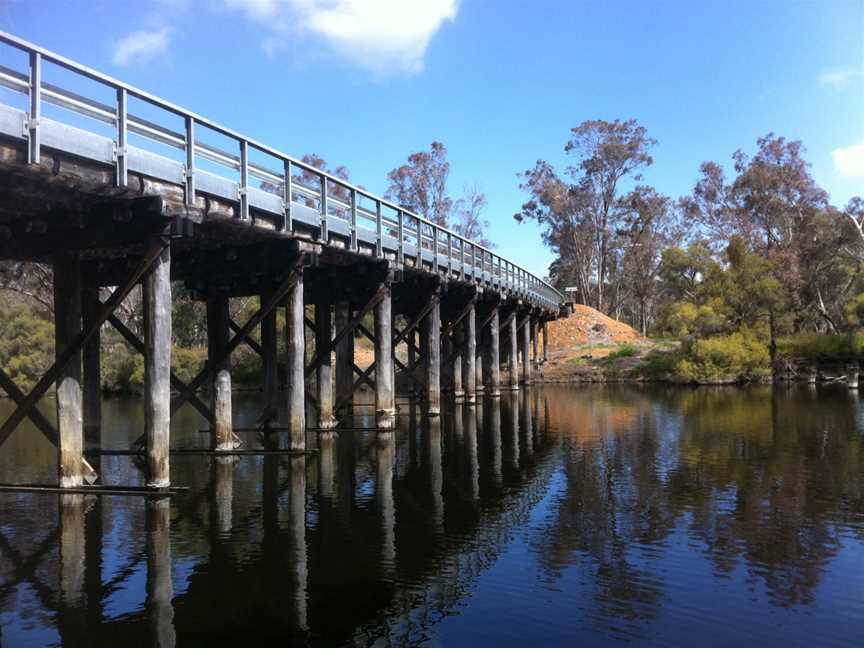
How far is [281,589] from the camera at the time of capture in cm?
700

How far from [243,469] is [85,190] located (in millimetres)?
5951

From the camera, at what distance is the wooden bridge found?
9477mm

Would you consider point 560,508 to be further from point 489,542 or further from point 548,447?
point 548,447

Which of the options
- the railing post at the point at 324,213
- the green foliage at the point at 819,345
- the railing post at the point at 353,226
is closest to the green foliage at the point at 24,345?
the railing post at the point at 353,226

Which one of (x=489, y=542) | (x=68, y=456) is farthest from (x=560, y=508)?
(x=68, y=456)

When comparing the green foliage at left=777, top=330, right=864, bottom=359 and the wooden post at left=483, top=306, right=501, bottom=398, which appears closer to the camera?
the wooden post at left=483, top=306, right=501, bottom=398

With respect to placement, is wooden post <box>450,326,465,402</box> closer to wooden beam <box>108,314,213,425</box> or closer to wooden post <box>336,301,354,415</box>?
wooden post <box>336,301,354,415</box>

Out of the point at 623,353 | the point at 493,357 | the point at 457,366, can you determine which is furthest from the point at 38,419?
the point at 623,353

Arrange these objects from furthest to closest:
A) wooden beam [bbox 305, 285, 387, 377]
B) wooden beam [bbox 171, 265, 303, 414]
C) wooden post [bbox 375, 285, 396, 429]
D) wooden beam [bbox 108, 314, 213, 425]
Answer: wooden post [bbox 375, 285, 396, 429] → wooden beam [bbox 305, 285, 387, 377] → wooden beam [bbox 171, 265, 303, 414] → wooden beam [bbox 108, 314, 213, 425]

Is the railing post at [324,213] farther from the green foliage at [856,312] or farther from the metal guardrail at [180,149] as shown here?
the green foliage at [856,312]

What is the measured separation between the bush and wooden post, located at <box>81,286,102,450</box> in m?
30.1

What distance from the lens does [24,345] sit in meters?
42.1

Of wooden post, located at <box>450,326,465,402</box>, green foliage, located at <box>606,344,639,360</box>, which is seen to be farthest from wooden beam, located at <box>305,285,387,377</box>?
green foliage, located at <box>606,344,639,360</box>

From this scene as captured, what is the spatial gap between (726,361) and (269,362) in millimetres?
27018
